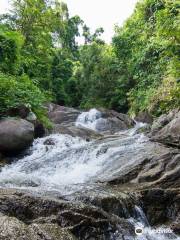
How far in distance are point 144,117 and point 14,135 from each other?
10559mm

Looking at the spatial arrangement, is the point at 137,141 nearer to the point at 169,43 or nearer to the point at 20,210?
the point at 169,43

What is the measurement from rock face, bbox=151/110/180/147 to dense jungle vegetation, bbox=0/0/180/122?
444 millimetres

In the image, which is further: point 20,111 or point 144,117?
point 144,117

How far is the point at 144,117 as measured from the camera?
2134 centimetres

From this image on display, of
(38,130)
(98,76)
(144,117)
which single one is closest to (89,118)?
(144,117)

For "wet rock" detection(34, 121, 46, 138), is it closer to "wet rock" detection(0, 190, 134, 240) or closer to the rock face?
the rock face

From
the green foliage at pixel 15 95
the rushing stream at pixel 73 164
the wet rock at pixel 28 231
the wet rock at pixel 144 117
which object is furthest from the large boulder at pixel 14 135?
the wet rock at pixel 144 117

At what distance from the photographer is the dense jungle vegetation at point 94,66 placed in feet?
47.6

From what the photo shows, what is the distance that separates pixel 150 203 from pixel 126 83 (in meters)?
19.4

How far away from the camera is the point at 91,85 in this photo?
29812 millimetres

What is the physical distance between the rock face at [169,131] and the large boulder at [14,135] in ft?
15.0

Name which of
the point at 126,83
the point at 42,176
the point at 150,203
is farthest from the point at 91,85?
the point at 150,203
